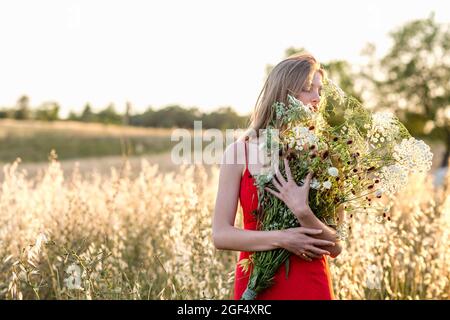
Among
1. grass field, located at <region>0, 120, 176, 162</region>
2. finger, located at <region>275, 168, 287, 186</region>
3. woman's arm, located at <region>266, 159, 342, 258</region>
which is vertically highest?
grass field, located at <region>0, 120, 176, 162</region>

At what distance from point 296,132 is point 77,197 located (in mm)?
3294

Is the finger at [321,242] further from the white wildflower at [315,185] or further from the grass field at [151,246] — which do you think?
the grass field at [151,246]

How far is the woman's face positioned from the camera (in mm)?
3125

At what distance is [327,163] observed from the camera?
294cm

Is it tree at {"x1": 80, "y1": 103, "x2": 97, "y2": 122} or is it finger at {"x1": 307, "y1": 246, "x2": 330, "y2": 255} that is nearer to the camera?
finger at {"x1": 307, "y1": 246, "x2": 330, "y2": 255}

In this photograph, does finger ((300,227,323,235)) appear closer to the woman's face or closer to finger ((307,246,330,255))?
finger ((307,246,330,255))

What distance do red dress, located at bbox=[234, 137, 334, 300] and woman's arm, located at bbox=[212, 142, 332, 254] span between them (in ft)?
0.18

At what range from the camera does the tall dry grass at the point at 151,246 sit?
445cm

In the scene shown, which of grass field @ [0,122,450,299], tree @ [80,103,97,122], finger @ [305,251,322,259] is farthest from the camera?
tree @ [80,103,97,122]

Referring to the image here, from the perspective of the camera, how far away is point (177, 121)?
7525 centimetres

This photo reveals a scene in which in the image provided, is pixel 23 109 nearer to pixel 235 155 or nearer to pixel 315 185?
pixel 235 155

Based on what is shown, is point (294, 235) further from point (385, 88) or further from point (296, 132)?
point (385, 88)

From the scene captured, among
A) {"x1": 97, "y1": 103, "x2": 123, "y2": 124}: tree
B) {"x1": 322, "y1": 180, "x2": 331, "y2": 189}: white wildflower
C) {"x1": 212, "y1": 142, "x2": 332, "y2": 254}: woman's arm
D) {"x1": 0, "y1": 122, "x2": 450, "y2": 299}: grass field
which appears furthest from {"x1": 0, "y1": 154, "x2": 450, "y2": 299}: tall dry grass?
{"x1": 97, "y1": 103, "x2": 123, "y2": 124}: tree

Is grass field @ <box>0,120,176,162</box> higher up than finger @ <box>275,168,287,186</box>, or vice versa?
grass field @ <box>0,120,176,162</box>
